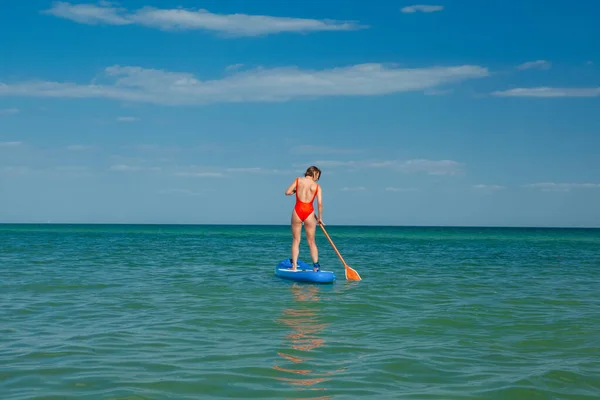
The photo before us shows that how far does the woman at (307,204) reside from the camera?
1426cm

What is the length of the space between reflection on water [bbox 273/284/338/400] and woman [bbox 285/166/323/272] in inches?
117

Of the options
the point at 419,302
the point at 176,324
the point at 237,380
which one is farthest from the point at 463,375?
the point at 419,302

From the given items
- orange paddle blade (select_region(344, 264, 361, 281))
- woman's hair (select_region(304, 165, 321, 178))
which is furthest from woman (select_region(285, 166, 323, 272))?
orange paddle blade (select_region(344, 264, 361, 281))

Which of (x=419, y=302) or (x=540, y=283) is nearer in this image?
(x=419, y=302)

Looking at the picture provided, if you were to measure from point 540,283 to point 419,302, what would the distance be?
5443 millimetres

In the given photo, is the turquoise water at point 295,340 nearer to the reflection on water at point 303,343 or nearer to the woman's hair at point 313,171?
the reflection on water at point 303,343

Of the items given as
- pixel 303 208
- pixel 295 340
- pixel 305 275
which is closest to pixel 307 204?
pixel 303 208

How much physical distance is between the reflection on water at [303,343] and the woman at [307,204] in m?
2.97

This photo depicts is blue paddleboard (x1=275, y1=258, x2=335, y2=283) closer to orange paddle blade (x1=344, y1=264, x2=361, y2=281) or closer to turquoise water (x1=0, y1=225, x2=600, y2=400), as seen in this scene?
turquoise water (x1=0, y1=225, x2=600, y2=400)

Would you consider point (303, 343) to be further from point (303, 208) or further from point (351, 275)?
point (351, 275)

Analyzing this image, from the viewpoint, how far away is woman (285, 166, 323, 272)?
46.8 feet

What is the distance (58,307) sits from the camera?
33.2ft

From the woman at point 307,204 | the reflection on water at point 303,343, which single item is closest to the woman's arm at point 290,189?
the woman at point 307,204

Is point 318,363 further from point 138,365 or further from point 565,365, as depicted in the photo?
point 565,365
